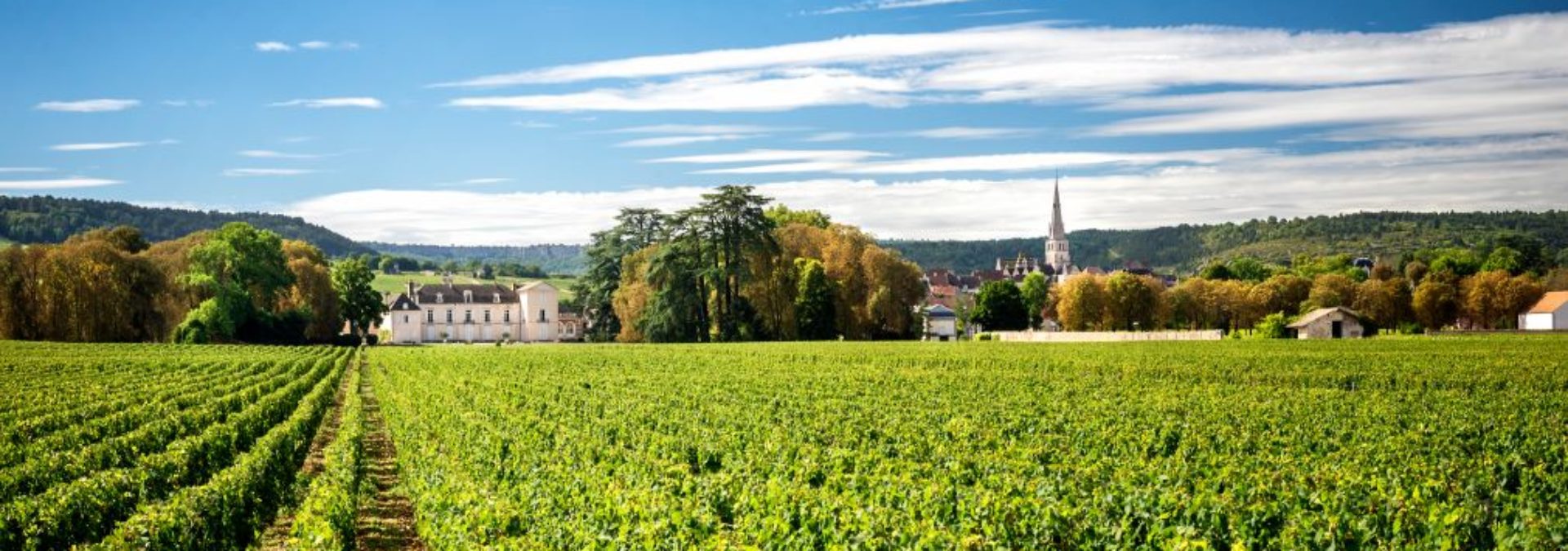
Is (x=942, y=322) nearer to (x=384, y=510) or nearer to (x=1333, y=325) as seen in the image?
(x=1333, y=325)

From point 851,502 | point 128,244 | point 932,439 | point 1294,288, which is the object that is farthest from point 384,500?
point 1294,288

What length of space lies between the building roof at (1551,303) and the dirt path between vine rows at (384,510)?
331ft

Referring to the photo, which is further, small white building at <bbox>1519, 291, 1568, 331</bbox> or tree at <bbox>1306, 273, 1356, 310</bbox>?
tree at <bbox>1306, 273, 1356, 310</bbox>

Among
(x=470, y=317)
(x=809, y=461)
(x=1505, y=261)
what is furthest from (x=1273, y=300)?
(x=809, y=461)

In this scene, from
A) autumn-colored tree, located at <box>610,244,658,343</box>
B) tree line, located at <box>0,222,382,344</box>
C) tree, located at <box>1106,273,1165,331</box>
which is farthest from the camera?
tree, located at <box>1106,273,1165,331</box>

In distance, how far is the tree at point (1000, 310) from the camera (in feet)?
387

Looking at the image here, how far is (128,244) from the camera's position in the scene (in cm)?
11212

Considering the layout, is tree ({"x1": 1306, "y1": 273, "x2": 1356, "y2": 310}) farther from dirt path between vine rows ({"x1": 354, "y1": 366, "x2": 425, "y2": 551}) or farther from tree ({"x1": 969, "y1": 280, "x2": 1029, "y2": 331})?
dirt path between vine rows ({"x1": 354, "y1": 366, "x2": 425, "y2": 551})

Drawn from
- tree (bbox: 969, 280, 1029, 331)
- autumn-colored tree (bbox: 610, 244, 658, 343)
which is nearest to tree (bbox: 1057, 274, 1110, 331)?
tree (bbox: 969, 280, 1029, 331)

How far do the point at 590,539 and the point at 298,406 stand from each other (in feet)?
83.3

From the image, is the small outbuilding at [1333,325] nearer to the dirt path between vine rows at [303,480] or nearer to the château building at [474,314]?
the dirt path between vine rows at [303,480]

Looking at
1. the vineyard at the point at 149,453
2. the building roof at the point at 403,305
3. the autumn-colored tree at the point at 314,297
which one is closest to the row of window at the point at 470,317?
the building roof at the point at 403,305

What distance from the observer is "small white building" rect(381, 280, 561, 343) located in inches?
5231

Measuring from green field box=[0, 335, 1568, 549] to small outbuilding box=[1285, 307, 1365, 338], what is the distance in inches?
1748
